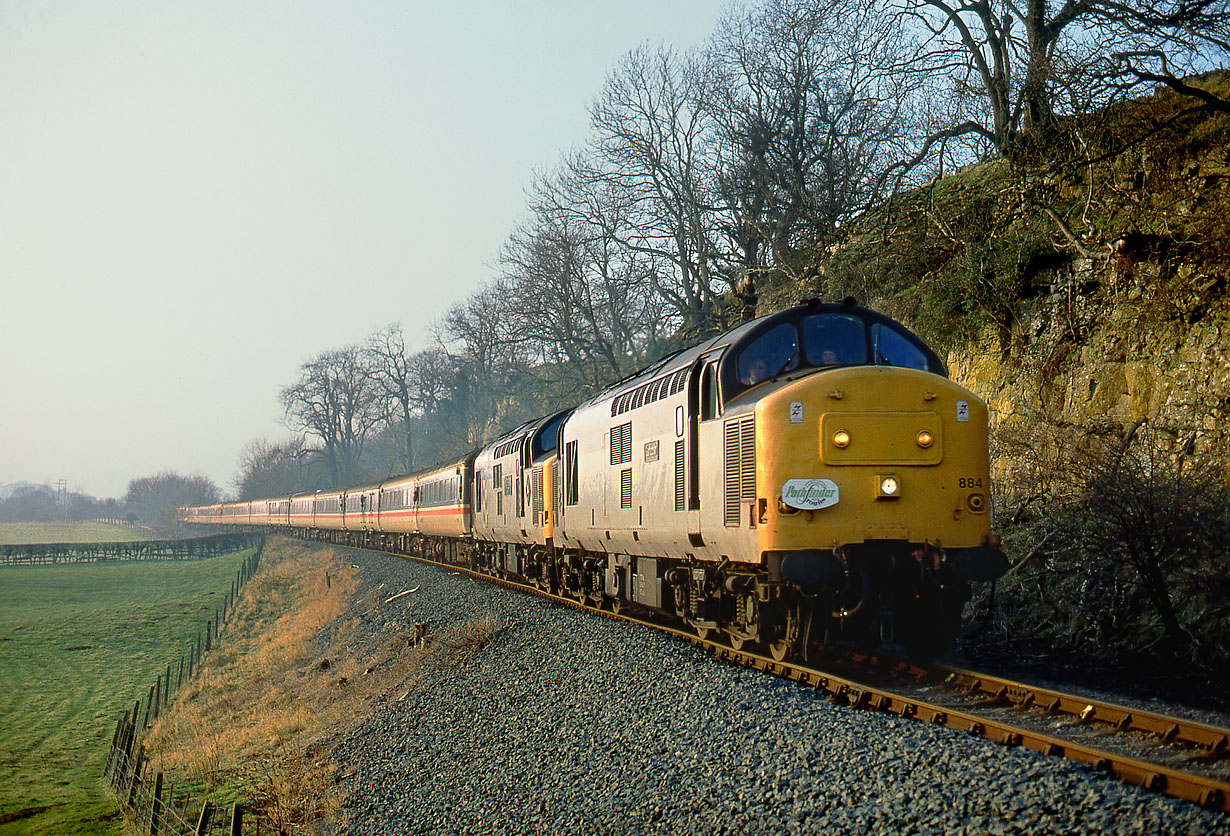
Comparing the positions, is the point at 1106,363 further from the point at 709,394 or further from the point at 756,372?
the point at 709,394

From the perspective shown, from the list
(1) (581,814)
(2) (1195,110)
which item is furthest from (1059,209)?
(1) (581,814)

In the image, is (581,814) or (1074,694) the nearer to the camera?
(581,814)

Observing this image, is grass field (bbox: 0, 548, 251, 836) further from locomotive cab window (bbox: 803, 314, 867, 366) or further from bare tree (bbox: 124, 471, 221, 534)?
bare tree (bbox: 124, 471, 221, 534)

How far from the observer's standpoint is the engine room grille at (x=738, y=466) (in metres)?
9.54

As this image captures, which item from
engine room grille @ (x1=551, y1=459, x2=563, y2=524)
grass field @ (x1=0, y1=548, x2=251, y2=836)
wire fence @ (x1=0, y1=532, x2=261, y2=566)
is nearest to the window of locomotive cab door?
engine room grille @ (x1=551, y1=459, x2=563, y2=524)

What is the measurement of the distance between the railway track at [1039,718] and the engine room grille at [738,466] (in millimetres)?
1583

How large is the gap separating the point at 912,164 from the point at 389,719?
535 inches

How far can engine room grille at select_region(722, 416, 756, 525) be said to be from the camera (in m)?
9.54

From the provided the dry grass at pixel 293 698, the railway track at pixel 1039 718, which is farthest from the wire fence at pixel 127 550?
the railway track at pixel 1039 718

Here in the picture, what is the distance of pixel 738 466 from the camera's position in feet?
32.4

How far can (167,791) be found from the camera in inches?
666

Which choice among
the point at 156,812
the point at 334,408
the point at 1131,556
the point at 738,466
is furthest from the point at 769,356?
the point at 334,408

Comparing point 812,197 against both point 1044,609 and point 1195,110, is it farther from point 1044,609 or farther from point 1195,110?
point 1044,609

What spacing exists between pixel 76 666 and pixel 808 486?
108 ft
